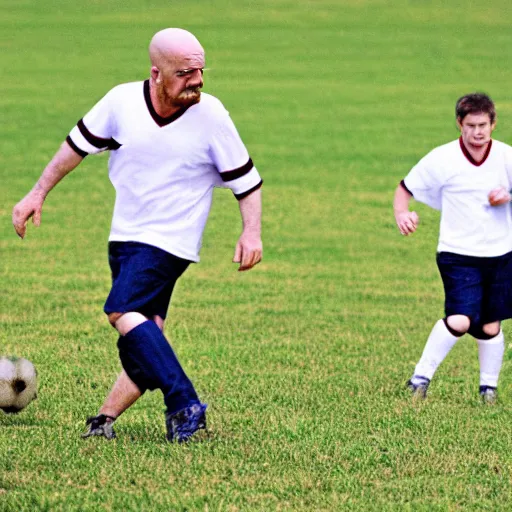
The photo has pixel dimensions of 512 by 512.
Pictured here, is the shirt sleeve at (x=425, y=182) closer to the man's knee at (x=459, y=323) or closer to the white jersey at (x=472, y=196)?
the white jersey at (x=472, y=196)

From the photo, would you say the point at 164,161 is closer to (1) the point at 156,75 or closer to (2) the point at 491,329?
(1) the point at 156,75

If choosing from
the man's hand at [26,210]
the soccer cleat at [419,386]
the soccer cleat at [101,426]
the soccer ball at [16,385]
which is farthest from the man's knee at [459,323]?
the man's hand at [26,210]

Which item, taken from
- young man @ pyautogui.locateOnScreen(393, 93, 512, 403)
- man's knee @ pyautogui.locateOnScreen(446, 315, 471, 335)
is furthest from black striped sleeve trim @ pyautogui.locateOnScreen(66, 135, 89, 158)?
man's knee @ pyautogui.locateOnScreen(446, 315, 471, 335)

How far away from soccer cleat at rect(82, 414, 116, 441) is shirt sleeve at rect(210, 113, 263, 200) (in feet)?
3.99

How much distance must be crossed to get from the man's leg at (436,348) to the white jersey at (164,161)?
201 centimetres

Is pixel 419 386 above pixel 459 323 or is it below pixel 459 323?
below

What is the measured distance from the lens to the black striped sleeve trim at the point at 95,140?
6109mm

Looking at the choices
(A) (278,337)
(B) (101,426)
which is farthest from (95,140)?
(A) (278,337)

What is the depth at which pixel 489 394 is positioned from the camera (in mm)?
7586

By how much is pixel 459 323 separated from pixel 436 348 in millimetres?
199

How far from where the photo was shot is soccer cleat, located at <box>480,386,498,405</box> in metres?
7.47

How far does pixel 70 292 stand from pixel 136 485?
6.74 metres

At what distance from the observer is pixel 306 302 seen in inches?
458

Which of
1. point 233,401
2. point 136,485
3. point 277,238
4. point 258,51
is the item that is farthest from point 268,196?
point 258,51
